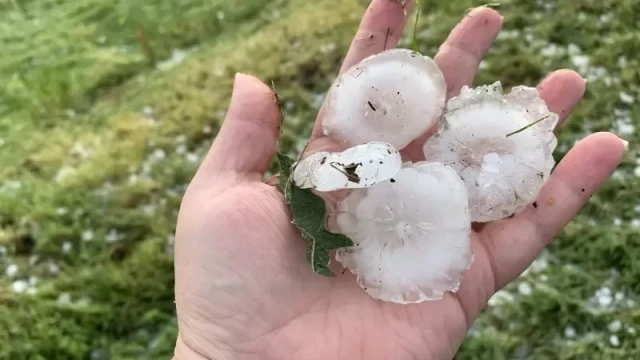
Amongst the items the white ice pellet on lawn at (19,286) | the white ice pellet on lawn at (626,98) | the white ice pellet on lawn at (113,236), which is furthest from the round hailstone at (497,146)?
the white ice pellet on lawn at (19,286)

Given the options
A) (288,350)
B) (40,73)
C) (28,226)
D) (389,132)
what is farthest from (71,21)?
(288,350)

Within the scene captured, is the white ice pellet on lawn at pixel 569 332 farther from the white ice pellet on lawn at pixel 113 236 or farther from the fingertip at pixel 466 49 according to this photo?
the white ice pellet on lawn at pixel 113 236

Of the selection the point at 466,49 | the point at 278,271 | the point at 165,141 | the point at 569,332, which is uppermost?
A: the point at 466,49

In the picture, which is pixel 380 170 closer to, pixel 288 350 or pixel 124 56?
pixel 288 350

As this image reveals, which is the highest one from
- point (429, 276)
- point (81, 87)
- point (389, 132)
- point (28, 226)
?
point (389, 132)

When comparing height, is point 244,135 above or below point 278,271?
above

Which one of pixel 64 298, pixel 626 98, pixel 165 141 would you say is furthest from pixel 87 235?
pixel 626 98

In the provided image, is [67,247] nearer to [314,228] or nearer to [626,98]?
[314,228]
